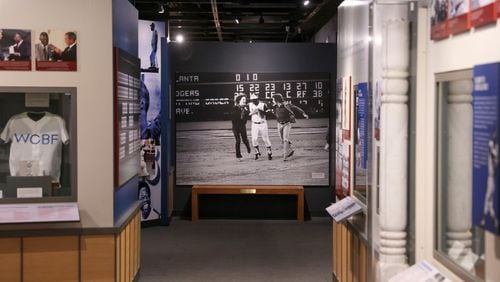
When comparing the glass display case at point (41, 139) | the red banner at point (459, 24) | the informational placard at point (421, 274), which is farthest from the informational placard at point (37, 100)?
the red banner at point (459, 24)

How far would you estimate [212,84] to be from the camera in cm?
1022

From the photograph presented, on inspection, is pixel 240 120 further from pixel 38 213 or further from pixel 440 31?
pixel 440 31

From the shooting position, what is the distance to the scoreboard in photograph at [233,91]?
10172 mm

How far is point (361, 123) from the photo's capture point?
450 centimetres

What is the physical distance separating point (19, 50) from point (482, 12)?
327 centimetres

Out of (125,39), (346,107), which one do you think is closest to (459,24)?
(346,107)

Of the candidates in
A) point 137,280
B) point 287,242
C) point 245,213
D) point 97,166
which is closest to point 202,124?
point 245,213

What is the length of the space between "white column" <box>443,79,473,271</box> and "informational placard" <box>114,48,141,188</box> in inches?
102

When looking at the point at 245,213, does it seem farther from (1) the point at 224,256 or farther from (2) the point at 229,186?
(1) the point at 224,256

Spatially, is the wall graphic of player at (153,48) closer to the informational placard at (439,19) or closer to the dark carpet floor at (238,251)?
the dark carpet floor at (238,251)

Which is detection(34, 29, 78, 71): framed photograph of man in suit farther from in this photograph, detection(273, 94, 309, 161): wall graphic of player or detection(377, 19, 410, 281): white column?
detection(273, 94, 309, 161): wall graphic of player

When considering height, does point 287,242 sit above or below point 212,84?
below

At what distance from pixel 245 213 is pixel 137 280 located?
4422mm

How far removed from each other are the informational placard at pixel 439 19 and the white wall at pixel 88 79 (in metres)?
2.46
